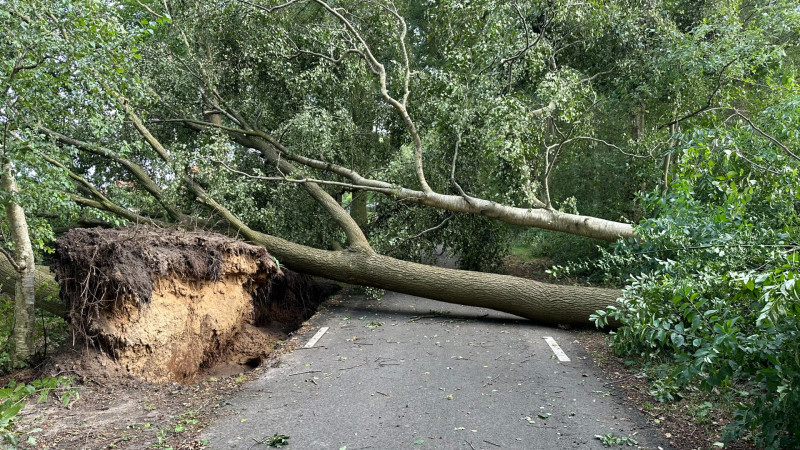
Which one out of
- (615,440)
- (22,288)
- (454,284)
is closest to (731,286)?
(615,440)

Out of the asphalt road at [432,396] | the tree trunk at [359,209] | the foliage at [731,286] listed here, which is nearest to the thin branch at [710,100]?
the foliage at [731,286]

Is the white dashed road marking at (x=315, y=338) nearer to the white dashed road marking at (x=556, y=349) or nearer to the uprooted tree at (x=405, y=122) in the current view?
the uprooted tree at (x=405, y=122)

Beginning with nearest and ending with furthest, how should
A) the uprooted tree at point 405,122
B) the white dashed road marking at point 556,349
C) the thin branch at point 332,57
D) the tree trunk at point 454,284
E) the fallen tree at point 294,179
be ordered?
the white dashed road marking at point 556,349
the tree trunk at point 454,284
the fallen tree at point 294,179
the uprooted tree at point 405,122
the thin branch at point 332,57

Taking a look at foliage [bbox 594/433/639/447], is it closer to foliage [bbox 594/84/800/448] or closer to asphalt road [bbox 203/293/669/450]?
asphalt road [bbox 203/293/669/450]

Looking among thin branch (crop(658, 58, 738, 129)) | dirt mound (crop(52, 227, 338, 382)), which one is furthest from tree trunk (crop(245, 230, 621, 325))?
thin branch (crop(658, 58, 738, 129))

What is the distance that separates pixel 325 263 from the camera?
9.34m

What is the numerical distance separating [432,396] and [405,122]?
655 cm

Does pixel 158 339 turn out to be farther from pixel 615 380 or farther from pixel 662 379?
pixel 662 379

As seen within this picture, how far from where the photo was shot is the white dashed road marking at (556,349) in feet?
21.5

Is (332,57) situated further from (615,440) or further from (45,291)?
(615,440)

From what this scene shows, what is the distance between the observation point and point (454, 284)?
8.91 meters

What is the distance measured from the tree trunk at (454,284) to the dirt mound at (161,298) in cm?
89

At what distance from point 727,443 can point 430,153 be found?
7649 millimetres

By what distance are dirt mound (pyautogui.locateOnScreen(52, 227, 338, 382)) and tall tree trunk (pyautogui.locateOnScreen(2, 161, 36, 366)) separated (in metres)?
0.52
